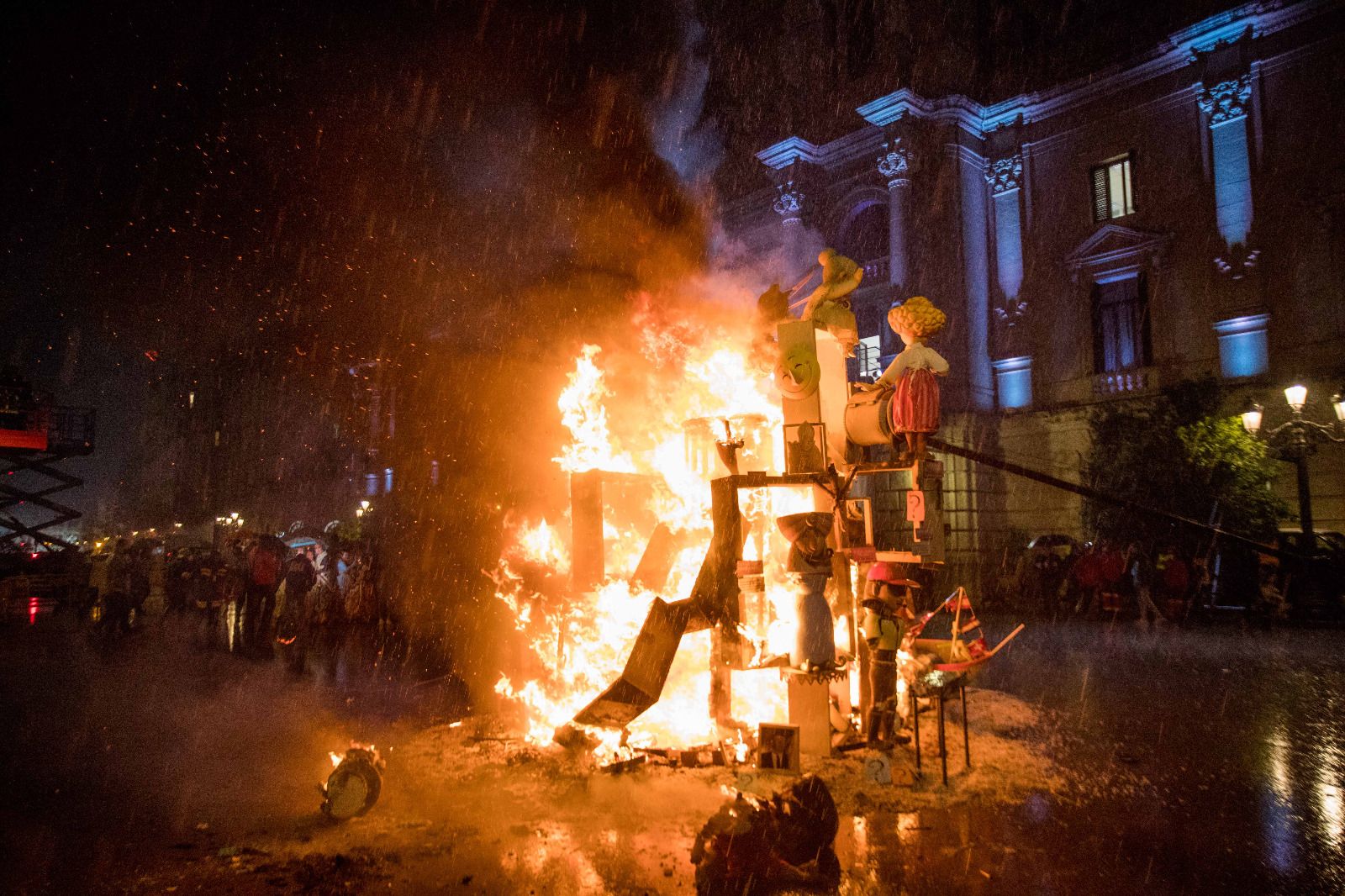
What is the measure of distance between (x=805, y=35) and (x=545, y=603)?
25.4 m

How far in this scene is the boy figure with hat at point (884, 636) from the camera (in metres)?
6.71

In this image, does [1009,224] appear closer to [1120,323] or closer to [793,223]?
[1120,323]

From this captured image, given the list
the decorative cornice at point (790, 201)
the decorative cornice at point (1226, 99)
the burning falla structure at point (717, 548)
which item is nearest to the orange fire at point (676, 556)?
the burning falla structure at point (717, 548)

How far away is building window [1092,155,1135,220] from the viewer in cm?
2225

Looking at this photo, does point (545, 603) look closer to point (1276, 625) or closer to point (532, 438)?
point (532, 438)

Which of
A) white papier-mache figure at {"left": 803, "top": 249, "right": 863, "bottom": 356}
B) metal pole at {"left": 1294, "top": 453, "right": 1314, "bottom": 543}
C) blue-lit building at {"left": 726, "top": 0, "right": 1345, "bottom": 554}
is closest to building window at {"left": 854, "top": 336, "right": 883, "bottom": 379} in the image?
blue-lit building at {"left": 726, "top": 0, "right": 1345, "bottom": 554}

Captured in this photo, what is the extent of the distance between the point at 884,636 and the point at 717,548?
5.78ft

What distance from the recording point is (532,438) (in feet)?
53.3

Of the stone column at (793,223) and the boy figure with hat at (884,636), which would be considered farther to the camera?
the stone column at (793,223)

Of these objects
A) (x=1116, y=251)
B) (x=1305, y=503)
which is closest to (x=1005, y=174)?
(x=1116, y=251)

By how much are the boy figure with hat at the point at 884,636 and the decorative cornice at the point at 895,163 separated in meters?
20.6

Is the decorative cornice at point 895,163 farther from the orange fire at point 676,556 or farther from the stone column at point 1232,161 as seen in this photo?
the orange fire at point 676,556

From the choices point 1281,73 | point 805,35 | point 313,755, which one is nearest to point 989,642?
point 313,755

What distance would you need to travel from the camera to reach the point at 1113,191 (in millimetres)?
22531
